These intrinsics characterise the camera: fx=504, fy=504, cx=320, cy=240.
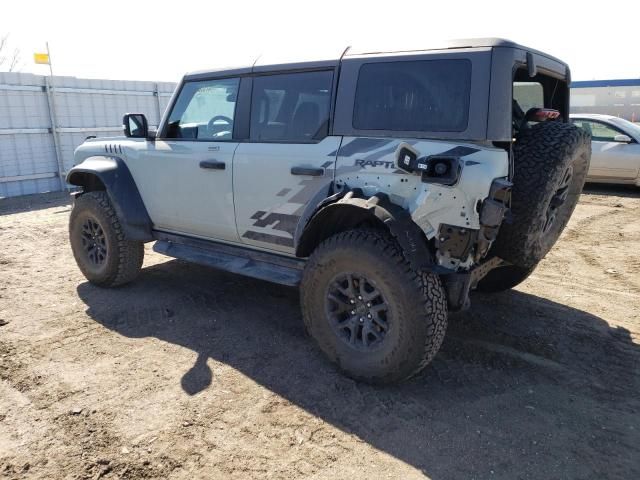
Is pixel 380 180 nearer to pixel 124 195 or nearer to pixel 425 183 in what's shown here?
pixel 425 183

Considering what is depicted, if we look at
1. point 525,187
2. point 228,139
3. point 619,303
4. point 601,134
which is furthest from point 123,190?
point 601,134

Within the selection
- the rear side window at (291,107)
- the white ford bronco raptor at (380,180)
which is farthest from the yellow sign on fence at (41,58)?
the rear side window at (291,107)

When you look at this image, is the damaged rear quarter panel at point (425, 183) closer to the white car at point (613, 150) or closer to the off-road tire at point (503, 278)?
the off-road tire at point (503, 278)

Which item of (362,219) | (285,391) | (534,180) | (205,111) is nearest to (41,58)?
(205,111)

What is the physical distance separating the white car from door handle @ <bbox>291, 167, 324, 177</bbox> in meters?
7.86

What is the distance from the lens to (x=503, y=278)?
4477mm

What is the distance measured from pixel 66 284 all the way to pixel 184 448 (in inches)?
127

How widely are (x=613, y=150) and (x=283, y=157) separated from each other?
841cm

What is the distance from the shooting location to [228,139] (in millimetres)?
3994

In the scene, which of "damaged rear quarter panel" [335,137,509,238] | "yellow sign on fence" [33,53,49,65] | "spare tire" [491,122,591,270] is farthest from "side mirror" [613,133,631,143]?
"yellow sign on fence" [33,53,49,65]

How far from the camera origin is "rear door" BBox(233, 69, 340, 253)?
3.43 m

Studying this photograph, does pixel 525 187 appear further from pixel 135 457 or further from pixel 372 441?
pixel 135 457

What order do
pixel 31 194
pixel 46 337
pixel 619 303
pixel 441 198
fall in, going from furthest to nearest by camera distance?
pixel 31 194 → pixel 619 303 → pixel 46 337 → pixel 441 198

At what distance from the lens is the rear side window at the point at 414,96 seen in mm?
2902
